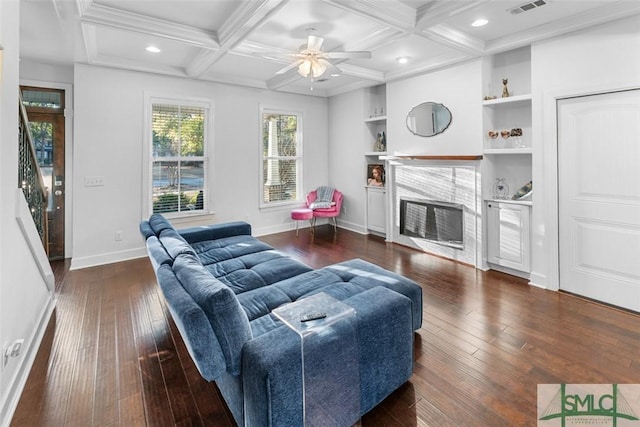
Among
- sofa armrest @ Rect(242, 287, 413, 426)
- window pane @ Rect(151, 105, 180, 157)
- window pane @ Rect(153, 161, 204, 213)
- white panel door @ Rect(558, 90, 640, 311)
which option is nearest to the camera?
sofa armrest @ Rect(242, 287, 413, 426)

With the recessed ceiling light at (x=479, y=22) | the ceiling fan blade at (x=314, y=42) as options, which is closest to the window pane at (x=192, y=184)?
the ceiling fan blade at (x=314, y=42)

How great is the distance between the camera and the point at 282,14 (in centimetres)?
318

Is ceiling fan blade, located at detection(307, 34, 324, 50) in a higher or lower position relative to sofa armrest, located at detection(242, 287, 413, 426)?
higher

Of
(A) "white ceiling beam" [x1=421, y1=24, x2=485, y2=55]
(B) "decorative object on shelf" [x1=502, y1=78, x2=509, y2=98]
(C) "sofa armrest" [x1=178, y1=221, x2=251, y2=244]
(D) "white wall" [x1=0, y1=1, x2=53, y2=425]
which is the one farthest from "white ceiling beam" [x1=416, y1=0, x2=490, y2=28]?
(D) "white wall" [x1=0, y1=1, x2=53, y2=425]

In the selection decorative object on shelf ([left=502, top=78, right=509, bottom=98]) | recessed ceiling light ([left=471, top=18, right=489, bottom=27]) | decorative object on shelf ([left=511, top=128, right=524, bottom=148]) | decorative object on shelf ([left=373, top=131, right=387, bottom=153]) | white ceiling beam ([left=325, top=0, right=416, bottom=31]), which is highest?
recessed ceiling light ([left=471, top=18, right=489, bottom=27])

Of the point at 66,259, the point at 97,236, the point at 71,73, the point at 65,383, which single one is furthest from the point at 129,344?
the point at 71,73

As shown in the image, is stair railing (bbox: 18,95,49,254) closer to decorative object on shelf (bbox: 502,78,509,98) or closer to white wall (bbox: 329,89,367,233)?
white wall (bbox: 329,89,367,233)

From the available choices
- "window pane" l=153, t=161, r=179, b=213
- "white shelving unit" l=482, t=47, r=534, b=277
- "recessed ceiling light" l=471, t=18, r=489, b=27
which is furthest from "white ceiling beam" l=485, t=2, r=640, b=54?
"window pane" l=153, t=161, r=179, b=213

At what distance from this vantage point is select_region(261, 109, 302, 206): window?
249 inches

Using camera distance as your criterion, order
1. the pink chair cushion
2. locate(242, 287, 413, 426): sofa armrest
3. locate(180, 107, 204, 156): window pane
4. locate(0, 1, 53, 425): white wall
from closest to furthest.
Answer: locate(242, 287, 413, 426): sofa armrest < locate(0, 1, 53, 425): white wall < locate(180, 107, 204, 156): window pane < the pink chair cushion

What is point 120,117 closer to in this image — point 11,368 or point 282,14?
point 282,14

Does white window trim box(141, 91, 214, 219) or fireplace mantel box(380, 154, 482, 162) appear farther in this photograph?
white window trim box(141, 91, 214, 219)

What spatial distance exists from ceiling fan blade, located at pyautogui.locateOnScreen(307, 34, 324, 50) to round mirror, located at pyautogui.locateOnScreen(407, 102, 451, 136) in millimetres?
2196

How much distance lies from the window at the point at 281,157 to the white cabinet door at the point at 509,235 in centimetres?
373
